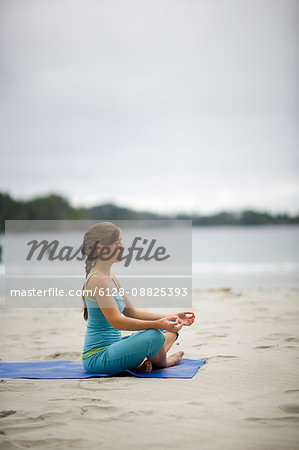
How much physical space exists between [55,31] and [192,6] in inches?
94.7

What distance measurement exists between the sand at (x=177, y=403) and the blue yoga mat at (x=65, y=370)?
0.11m

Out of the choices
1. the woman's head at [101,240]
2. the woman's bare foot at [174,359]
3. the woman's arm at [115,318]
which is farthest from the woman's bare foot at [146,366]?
the woman's head at [101,240]

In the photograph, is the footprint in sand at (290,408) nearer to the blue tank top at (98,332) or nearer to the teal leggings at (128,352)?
the teal leggings at (128,352)

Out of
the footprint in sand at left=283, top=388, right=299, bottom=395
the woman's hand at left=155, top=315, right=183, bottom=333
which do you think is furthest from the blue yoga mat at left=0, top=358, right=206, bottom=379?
the footprint in sand at left=283, top=388, right=299, bottom=395

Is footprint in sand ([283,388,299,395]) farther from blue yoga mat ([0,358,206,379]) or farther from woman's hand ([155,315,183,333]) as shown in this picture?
woman's hand ([155,315,183,333])

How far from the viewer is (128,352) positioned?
3371 millimetres

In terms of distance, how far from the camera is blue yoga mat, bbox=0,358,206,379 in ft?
11.3

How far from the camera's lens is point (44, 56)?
9570 mm

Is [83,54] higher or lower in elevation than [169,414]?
higher

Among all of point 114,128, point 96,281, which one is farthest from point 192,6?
point 114,128

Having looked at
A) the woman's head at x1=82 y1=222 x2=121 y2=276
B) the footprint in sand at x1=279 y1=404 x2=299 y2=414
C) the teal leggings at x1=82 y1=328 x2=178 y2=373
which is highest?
the woman's head at x1=82 y1=222 x2=121 y2=276

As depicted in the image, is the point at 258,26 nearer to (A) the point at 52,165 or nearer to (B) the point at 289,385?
(B) the point at 289,385

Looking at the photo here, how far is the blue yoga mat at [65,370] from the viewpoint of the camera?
135 inches

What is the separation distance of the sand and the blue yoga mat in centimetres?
11
